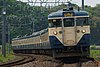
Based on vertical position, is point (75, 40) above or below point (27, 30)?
above

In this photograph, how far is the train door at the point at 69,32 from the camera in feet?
64.5

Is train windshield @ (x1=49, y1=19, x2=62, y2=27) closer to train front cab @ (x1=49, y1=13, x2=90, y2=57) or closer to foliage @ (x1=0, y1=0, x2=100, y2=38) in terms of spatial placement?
train front cab @ (x1=49, y1=13, x2=90, y2=57)

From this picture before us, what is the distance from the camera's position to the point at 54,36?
19797 mm

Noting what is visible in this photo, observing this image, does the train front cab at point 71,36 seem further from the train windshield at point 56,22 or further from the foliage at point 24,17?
the foliage at point 24,17

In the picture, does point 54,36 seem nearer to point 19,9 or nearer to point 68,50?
point 68,50

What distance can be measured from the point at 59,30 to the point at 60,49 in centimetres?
101

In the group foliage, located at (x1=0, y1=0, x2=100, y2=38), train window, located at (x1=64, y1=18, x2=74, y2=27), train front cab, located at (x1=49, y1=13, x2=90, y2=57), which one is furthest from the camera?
foliage, located at (x1=0, y1=0, x2=100, y2=38)

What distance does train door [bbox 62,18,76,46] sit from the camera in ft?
64.5

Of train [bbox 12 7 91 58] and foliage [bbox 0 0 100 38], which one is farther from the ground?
train [bbox 12 7 91 58]

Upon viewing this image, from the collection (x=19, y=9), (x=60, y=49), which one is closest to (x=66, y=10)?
(x=60, y=49)

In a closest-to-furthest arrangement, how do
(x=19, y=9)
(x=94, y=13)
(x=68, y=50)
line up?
(x=68, y=50)
(x=19, y=9)
(x=94, y=13)

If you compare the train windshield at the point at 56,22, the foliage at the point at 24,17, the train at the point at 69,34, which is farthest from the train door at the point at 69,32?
the foliage at the point at 24,17

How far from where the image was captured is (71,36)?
64.8 feet

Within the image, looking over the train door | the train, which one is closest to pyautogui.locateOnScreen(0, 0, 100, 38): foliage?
the train
